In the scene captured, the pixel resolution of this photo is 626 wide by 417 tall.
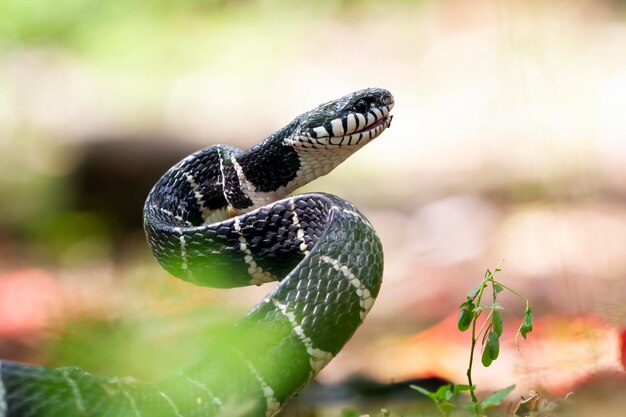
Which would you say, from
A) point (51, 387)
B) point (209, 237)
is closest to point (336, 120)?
point (209, 237)

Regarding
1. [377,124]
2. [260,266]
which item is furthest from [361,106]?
[260,266]

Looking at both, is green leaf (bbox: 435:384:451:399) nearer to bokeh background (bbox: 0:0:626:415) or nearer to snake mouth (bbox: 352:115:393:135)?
bokeh background (bbox: 0:0:626:415)

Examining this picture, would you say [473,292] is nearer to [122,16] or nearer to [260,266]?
[260,266]

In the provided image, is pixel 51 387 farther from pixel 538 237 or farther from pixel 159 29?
pixel 159 29

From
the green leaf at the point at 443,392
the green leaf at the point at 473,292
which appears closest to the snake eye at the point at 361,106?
the green leaf at the point at 473,292

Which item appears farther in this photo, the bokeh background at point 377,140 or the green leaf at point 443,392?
the bokeh background at point 377,140

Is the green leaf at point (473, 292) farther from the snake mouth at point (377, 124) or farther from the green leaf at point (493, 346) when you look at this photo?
the snake mouth at point (377, 124)
